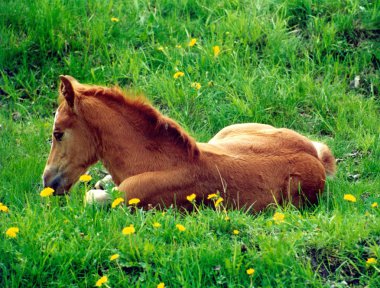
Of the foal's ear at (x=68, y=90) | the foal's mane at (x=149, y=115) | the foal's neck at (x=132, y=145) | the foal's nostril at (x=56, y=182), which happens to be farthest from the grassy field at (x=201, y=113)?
the foal's ear at (x=68, y=90)

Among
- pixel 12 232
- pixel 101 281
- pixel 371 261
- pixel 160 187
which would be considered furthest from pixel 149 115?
pixel 371 261

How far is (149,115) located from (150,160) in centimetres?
40

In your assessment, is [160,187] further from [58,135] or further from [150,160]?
[58,135]

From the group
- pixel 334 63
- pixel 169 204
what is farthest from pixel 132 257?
pixel 334 63

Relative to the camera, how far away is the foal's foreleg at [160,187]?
7.07 meters

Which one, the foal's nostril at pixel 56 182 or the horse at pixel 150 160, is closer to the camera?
the horse at pixel 150 160

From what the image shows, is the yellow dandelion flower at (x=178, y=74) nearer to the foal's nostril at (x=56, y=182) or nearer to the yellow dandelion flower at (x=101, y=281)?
the foal's nostril at (x=56, y=182)

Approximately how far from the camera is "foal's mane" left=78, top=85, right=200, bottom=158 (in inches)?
287

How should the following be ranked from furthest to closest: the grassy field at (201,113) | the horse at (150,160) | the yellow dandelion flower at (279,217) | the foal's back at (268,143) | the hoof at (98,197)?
the foal's back at (268,143) → the horse at (150,160) → the hoof at (98,197) → the yellow dandelion flower at (279,217) → the grassy field at (201,113)

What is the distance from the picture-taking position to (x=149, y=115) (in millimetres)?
7355

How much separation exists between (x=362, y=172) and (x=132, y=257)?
134 inches

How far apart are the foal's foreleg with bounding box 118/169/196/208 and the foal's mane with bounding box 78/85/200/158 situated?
0.81ft

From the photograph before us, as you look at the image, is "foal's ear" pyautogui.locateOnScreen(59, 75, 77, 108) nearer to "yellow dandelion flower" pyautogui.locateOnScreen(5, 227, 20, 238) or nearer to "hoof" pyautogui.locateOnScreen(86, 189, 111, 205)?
"hoof" pyautogui.locateOnScreen(86, 189, 111, 205)

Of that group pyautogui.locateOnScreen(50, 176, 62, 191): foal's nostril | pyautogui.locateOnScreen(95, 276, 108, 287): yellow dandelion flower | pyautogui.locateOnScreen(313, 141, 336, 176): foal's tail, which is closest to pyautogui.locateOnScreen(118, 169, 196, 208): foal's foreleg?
pyautogui.locateOnScreen(50, 176, 62, 191): foal's nostril
